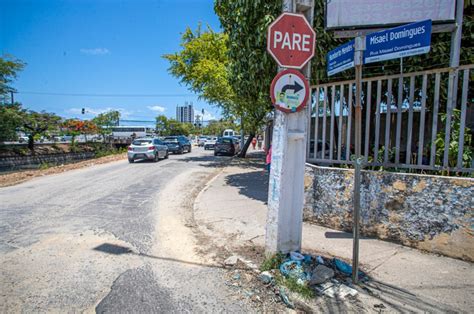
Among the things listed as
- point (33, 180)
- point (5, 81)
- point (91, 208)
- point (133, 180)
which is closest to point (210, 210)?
point (91, 208)

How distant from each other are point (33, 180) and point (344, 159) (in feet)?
42.1

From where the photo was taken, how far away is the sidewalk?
2.88 metres

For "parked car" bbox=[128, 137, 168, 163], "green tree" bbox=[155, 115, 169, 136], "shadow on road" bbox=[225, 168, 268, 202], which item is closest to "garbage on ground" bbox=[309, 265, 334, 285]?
"shadow on road" bbox=[225, 168, 268, 202]

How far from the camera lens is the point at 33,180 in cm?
1184

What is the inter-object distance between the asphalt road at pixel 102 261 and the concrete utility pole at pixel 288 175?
983 mm

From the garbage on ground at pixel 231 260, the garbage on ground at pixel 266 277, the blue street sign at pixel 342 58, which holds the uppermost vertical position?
the blue street sign at pixel 342 58

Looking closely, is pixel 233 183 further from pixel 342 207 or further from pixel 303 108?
pixel 303 108

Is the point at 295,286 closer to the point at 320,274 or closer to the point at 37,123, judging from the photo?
the point at 320,274

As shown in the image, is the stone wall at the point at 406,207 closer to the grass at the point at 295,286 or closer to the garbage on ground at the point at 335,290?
the garbage on ground at the point at 335,290

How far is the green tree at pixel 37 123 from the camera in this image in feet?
79.5

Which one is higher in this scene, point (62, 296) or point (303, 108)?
point (303, 108)

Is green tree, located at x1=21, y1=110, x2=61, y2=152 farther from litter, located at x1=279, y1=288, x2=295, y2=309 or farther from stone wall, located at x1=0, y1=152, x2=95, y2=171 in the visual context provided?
litter, located at x1=279, y1=288, x2=295, y2=309

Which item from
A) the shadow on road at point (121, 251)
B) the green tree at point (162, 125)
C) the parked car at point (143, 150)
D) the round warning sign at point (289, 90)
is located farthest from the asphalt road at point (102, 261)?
the green tree at point (162, 125)

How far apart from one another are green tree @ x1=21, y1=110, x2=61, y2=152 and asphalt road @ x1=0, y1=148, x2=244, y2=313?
20947 millimetres
